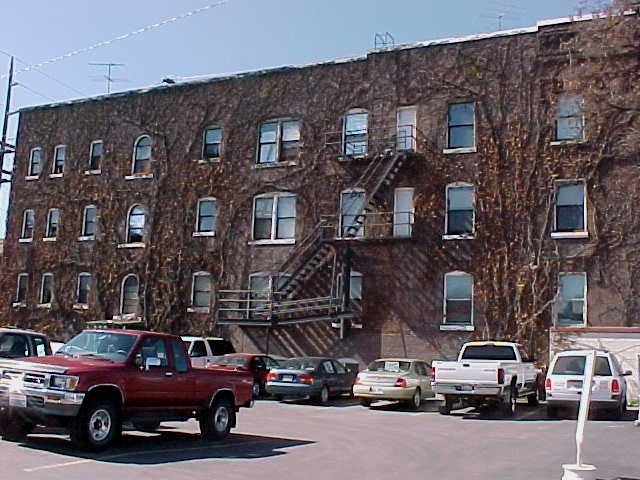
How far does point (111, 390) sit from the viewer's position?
41.3ft

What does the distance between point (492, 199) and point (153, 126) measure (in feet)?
56.3

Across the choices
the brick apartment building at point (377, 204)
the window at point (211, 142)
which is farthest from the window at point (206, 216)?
the window at point (211, 142)

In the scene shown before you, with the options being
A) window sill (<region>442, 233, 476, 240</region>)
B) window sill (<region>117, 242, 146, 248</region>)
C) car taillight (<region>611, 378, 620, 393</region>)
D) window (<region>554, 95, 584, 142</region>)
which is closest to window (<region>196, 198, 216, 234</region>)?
window sill (<region>117, 242, 146, 248</region>)

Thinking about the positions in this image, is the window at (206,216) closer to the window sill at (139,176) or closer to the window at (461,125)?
the window sill at (139,176)

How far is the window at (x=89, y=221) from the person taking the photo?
3915 centimetres

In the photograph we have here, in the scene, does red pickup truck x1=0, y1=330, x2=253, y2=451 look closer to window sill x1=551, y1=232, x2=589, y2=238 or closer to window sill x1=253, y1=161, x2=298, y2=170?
window sill x1=551, y1=232, x2=589, y2=238

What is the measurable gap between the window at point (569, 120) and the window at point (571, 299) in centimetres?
505

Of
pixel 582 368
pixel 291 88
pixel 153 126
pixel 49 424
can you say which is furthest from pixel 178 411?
pixel 153 126

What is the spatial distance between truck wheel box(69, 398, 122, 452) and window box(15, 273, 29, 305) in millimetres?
30257

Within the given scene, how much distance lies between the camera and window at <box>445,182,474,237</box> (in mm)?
30125

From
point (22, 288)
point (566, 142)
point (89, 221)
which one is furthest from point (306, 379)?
point (22, 288)

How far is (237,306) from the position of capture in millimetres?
33688

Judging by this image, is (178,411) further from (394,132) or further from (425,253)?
(394,132)

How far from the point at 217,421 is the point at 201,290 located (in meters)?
20.8
